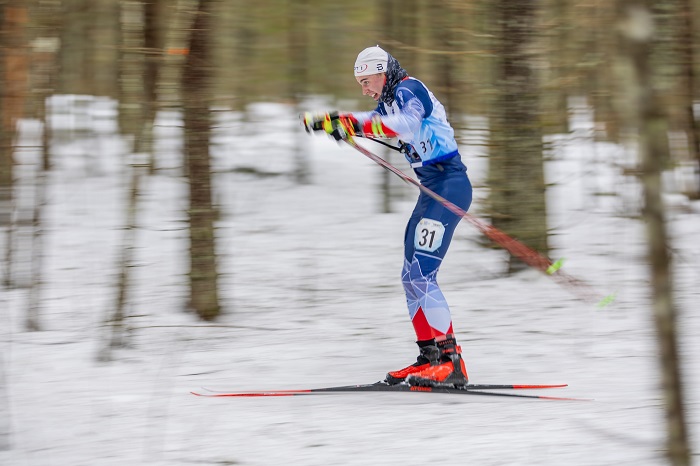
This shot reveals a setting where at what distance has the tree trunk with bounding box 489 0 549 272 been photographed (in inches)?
375

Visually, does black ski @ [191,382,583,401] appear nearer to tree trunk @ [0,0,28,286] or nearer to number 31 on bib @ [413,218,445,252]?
number 31 on bib @ [413,218,445,252]

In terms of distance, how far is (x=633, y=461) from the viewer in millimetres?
4652

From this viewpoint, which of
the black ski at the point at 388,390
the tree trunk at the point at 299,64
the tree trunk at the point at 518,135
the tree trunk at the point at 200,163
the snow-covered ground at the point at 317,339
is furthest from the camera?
the tree trunk at the point at 299,64

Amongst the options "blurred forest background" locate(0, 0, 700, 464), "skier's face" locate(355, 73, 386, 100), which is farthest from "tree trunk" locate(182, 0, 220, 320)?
"skier's face" locate(355, 73, 386, 100)

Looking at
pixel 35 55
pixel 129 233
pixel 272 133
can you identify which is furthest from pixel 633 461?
pixel 272 133

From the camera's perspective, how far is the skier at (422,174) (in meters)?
6.19

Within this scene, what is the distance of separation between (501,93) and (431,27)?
14.0ft

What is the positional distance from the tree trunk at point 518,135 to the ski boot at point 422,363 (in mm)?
3266

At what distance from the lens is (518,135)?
968 cm

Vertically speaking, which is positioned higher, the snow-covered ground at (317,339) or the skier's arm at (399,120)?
the skier's arm at (399,120)

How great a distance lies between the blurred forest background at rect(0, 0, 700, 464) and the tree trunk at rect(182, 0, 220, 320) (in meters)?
0.01

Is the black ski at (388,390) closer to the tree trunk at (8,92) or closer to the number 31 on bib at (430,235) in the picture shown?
the number 31 on bib at (430,235)

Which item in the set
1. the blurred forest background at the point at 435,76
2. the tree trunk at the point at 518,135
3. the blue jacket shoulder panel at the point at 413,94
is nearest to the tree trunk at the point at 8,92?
the blurred forest background at the point at 435,76

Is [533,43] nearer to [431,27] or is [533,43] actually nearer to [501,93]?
[501,93]
